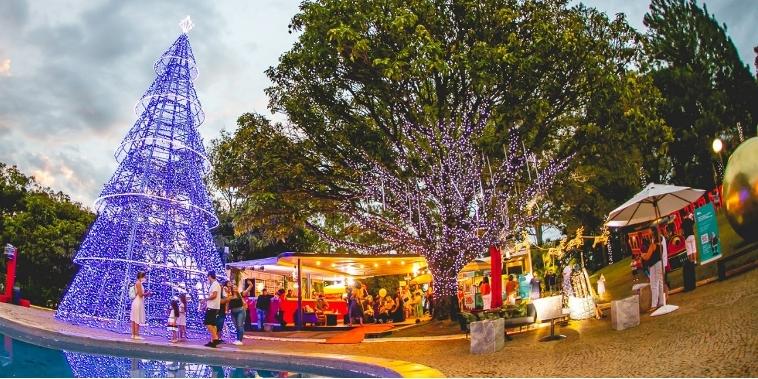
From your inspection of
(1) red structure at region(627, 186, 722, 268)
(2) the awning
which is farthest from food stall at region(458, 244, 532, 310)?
(1) red structure at region(627, 186, 722, 268)

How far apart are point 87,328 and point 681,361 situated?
13796 mm

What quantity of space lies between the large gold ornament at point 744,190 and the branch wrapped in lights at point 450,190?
4.11m

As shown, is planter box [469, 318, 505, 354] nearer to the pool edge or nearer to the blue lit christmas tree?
the pool edge

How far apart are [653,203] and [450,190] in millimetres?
5084

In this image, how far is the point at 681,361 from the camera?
21.2ft

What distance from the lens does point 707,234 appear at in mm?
13016

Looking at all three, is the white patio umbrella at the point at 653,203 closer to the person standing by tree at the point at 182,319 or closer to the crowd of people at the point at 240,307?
the crowd of people at the point at 240,307

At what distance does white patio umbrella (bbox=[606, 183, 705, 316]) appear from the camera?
40.5 ft

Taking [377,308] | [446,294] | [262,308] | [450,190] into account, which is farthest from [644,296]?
[262,308]

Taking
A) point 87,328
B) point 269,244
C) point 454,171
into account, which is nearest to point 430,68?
point 454,171

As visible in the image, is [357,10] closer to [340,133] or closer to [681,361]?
[340,133]

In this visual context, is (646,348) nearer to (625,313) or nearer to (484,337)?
(625,313)

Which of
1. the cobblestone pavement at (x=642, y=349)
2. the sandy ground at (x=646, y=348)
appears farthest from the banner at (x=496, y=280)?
the sandy ground at (x=646, y=348)

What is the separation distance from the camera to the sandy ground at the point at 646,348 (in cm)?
636
